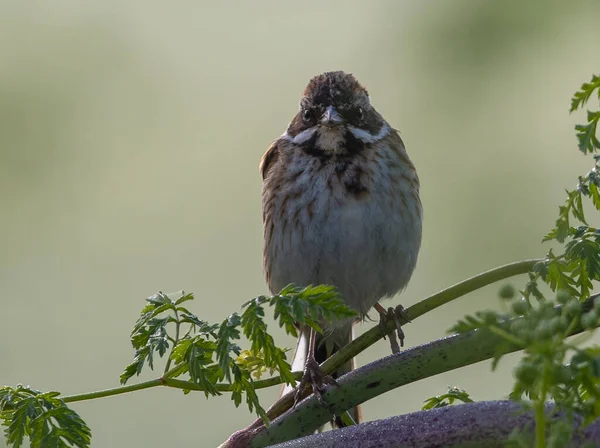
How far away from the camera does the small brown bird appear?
381cm

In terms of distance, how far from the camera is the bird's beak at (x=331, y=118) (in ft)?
12.7

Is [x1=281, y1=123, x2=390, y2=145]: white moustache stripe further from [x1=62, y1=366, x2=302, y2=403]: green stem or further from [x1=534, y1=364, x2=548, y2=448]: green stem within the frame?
[x1=534, y1=364, x2=548, y2=448]: green stem

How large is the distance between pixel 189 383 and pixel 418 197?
2149mm

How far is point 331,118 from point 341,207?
14.8 inches

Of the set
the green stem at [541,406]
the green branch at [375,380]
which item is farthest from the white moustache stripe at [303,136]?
the green stem at [541,406]

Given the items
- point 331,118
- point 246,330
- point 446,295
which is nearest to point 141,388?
point 246,330

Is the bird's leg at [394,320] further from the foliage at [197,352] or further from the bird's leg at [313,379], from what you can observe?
the foliage at [197,352]

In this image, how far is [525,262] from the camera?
224cm

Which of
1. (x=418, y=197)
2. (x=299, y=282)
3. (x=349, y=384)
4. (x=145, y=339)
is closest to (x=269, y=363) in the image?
(x=349, y=384)

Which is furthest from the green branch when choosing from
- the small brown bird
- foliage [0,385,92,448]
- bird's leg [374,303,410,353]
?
the small brown bird

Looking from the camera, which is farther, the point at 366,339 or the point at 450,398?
the point at 366,339

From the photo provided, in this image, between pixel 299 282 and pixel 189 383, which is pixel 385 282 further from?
pixel 189 383

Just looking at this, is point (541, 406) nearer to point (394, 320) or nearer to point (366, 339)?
point (366, 339)

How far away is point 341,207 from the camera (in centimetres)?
379
